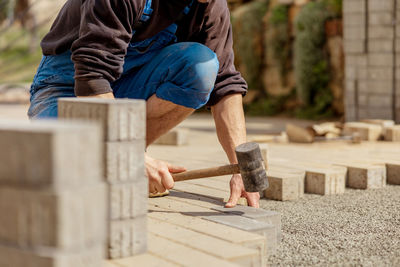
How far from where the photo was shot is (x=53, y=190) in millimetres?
1506

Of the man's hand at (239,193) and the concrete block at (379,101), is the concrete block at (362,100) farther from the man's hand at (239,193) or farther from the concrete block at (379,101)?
the man's hand at (239,193)

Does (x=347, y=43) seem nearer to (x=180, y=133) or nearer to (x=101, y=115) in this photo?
(x=180, y=133)

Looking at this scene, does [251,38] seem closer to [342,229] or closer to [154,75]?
[154,75]

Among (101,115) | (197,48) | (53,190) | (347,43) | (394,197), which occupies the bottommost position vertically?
(394,197)

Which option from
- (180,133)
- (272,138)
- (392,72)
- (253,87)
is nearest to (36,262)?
(180,133)

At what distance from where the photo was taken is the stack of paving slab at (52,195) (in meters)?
1.51

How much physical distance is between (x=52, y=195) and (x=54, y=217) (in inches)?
2.3

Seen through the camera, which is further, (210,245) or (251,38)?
(251,38)

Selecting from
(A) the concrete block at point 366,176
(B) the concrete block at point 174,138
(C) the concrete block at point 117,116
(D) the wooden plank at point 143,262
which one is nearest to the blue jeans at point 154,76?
(C) the concrete block at point 117,116

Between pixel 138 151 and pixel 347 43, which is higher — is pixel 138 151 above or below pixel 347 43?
below

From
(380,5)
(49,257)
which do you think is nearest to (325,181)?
(49,257)

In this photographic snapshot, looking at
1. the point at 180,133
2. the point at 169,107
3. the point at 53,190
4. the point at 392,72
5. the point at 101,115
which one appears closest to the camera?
the point at 53,190

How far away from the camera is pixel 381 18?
755 centimetres

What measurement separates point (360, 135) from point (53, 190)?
16.6 ft
